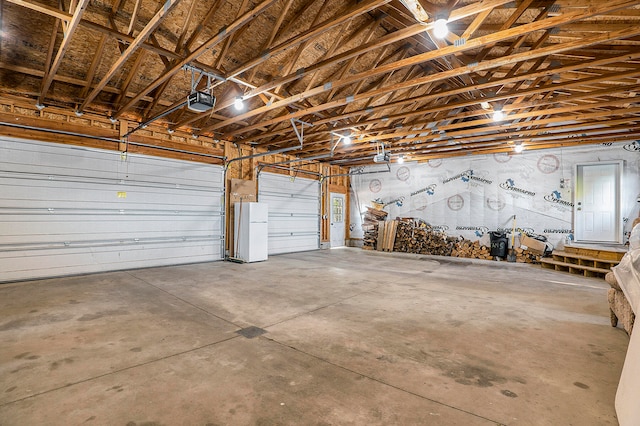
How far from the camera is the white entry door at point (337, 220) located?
12.0 metres

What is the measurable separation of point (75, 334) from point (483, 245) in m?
10.1

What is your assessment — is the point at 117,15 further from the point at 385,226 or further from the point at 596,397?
the point at 385,226

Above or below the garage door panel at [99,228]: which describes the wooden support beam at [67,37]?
above

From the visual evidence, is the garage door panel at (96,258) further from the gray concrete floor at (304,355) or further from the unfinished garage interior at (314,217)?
the gray concrete floor at (304,355)

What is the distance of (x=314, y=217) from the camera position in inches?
446

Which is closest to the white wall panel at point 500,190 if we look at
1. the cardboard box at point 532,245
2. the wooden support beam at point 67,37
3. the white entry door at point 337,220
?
the cardboard box at point 532,245

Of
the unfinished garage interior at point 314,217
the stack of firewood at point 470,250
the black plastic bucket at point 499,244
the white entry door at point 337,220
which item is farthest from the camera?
the white entry door at point 337,220

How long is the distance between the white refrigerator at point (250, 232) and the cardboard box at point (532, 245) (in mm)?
7534

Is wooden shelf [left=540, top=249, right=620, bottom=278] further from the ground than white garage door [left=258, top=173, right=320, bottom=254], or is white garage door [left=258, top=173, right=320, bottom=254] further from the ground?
white garage door [left=258, top=173, right=320, bottom=254]

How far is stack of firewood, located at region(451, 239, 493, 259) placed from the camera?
9.29 metres

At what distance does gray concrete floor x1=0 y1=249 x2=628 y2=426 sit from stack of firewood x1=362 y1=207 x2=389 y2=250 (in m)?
6.35

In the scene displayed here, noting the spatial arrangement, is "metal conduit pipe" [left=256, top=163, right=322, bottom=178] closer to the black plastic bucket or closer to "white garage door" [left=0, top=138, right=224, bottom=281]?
"white garage door" [left=0, top=138, right=224, bottom=281]

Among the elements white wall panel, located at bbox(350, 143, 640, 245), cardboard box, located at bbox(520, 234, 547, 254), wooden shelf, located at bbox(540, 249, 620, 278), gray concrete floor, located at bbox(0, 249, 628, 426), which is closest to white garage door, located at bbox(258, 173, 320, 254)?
white wall panel, located at bbox(350, 143, 640, 245)

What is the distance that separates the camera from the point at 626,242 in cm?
748
